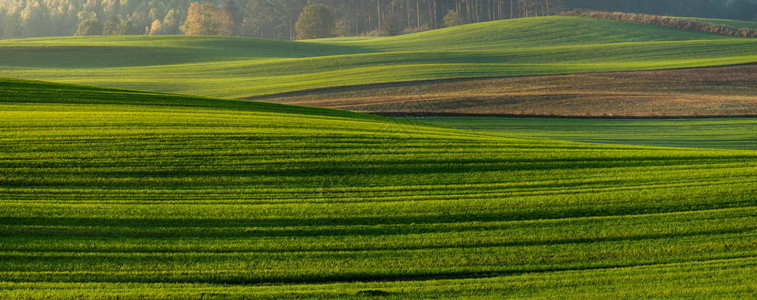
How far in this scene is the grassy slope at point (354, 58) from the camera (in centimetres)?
3662

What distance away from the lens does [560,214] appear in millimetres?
7359

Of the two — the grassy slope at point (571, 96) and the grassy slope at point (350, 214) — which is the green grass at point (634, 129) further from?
the grassy slope at point (350, 214)

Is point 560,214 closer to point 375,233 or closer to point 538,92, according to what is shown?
point 375,233

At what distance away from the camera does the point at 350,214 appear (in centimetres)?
729

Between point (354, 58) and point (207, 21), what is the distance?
4495 cm

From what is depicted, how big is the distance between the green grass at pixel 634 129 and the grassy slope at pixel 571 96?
0.96 m

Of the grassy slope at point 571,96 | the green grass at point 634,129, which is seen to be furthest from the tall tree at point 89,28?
the green grass at point 634,129

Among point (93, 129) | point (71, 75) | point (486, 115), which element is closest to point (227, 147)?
point (93, 129)

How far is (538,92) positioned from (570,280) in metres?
22.3

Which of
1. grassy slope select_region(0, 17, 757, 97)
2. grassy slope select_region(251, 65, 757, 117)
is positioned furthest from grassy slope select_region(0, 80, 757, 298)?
grassy slope select_region(0, 17, 757, 97)

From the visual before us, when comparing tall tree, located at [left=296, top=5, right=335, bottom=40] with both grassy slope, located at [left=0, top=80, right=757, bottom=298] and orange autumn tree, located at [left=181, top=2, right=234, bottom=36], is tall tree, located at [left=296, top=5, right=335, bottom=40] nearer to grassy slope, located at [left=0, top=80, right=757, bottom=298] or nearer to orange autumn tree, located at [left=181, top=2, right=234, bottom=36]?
orange autumn tree, located at [left=181, top=2, right=234, bottom=36]

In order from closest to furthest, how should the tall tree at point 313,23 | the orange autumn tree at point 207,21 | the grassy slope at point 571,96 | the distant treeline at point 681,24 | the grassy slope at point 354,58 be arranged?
the grassy slope at point 571,96 < the grassy slope at point 354,58 < the distant treeline at point 681,24 < the orange autumn tree at point 207,21 < the tall tree at point 313,23

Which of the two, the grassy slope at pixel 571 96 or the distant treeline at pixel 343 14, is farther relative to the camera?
the distant treeline at pixel 343 14

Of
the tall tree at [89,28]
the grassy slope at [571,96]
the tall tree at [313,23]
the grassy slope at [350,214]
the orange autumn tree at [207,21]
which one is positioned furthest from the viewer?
the tall tree at [89,28]
